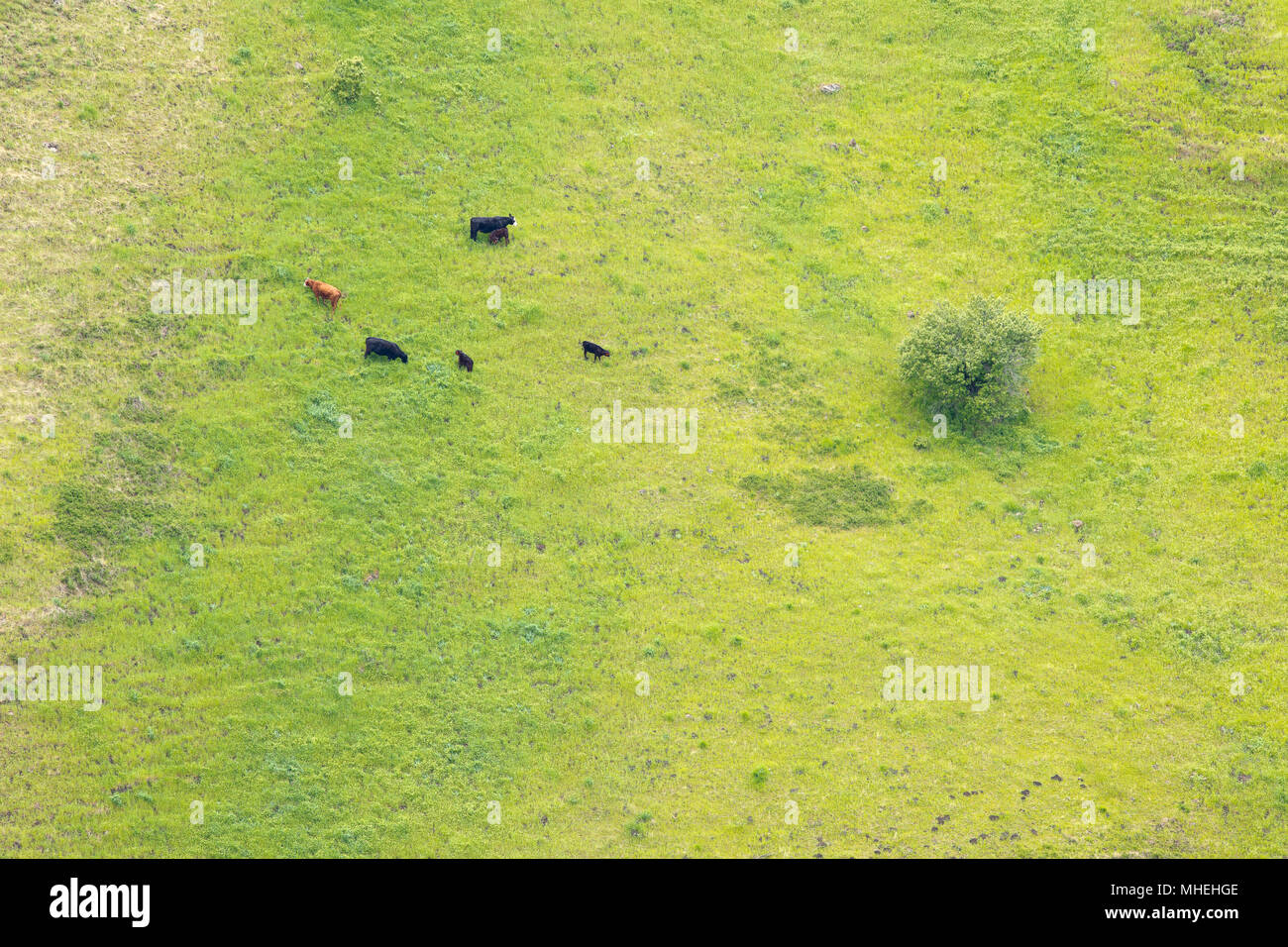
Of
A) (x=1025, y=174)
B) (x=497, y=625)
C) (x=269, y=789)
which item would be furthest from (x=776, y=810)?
(x=1025, y=174)

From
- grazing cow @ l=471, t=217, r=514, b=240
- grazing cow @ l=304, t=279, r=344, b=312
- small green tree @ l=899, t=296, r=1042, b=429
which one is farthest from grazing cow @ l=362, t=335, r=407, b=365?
small green tree @ l=899, t=296, r=1042, b=429

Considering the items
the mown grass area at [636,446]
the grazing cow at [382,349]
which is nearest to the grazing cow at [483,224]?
the mown grass area at [636,446]

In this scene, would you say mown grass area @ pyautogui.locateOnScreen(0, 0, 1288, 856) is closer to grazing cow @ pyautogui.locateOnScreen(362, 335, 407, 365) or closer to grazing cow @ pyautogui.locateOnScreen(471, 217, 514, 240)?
grazing cow @ pyautogui.locateOnScreen(362, 335, 407, 365)

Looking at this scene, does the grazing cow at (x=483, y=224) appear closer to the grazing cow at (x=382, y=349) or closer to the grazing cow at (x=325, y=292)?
the grazing cow at (x=325, y=292)

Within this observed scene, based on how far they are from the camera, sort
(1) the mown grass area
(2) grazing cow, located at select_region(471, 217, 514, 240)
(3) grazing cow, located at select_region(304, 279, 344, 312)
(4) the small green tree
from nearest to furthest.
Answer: (1) the mown grass area < (4) the small green tree < (3) grazing cow, located at select_region(304, 279, 344, 312) < (2) grazing cow, located at select_region(471, 217, 514, 240)

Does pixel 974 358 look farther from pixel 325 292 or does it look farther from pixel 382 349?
pixel 325 292

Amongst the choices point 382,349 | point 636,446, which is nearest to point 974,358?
point 636,446
